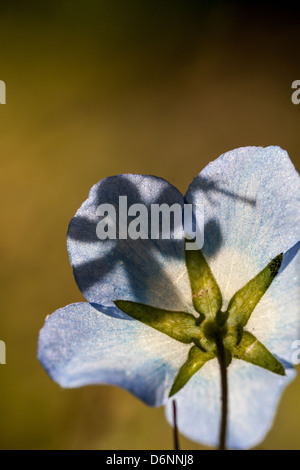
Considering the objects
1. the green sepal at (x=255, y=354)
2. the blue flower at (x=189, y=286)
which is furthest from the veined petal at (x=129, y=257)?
the green sepal at (x=255, y=354)

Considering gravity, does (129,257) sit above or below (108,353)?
above

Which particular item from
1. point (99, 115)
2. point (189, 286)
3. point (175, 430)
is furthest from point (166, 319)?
point (99, 115)

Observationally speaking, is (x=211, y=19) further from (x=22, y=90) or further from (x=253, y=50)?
(x=22, y=90)

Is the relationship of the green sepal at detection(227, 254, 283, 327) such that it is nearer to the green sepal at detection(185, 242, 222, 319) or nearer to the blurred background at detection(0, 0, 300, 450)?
the green sepal at detection(185, 242, 222, 319)

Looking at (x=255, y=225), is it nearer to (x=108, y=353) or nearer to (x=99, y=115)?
(x=108, y=353)

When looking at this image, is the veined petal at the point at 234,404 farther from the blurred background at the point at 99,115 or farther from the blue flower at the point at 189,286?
the blurred background at the point at 99,115

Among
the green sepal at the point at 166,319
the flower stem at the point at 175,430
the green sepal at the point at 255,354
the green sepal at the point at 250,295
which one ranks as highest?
the green sepal at the point at 250,295
